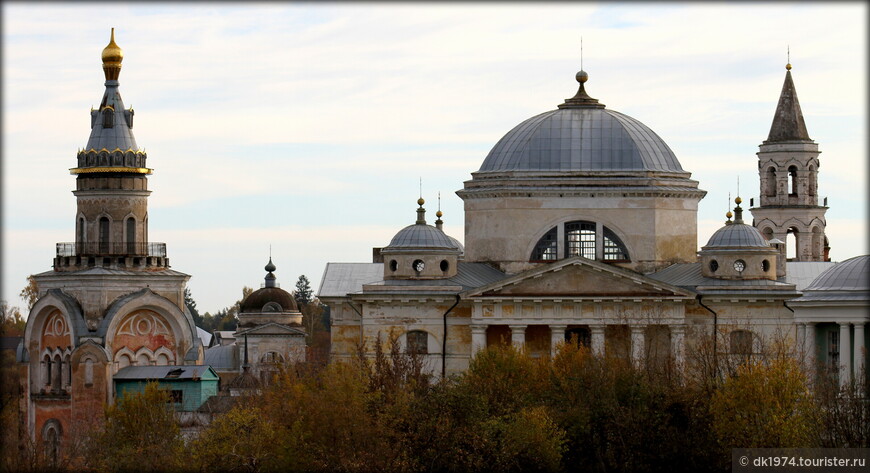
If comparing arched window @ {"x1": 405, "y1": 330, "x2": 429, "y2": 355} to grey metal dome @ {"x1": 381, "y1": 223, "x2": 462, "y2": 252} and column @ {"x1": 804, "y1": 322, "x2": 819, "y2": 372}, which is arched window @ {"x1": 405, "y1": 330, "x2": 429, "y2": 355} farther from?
column @ {"x1": 804, "y1": 322, "x2": 819, "y2": 372}

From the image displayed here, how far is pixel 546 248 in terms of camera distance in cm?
9088

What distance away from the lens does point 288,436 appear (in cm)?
6906

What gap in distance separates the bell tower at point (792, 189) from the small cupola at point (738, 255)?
30274 millimetres

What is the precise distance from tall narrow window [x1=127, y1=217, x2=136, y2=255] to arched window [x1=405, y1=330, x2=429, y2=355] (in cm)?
1959

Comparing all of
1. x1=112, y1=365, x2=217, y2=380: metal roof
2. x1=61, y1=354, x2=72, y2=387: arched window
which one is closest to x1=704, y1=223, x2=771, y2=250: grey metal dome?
x1=112, y1=365, x2=217, y2=380: metal roof

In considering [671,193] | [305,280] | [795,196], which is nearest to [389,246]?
[671,193]

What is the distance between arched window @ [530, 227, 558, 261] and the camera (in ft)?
298

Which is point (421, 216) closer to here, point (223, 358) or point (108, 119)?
point (108, 119)

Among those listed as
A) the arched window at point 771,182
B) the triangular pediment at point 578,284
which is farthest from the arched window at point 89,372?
the arched window at point 771,182

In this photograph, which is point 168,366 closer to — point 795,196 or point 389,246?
point 389,246

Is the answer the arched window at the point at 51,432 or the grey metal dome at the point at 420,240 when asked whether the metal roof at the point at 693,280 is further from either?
the arched window at the point at 51,432

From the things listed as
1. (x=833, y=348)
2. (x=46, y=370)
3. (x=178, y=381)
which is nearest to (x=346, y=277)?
(x=178, y=381)

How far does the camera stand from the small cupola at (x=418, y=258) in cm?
8781

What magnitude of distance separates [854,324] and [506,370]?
10.8 meters
